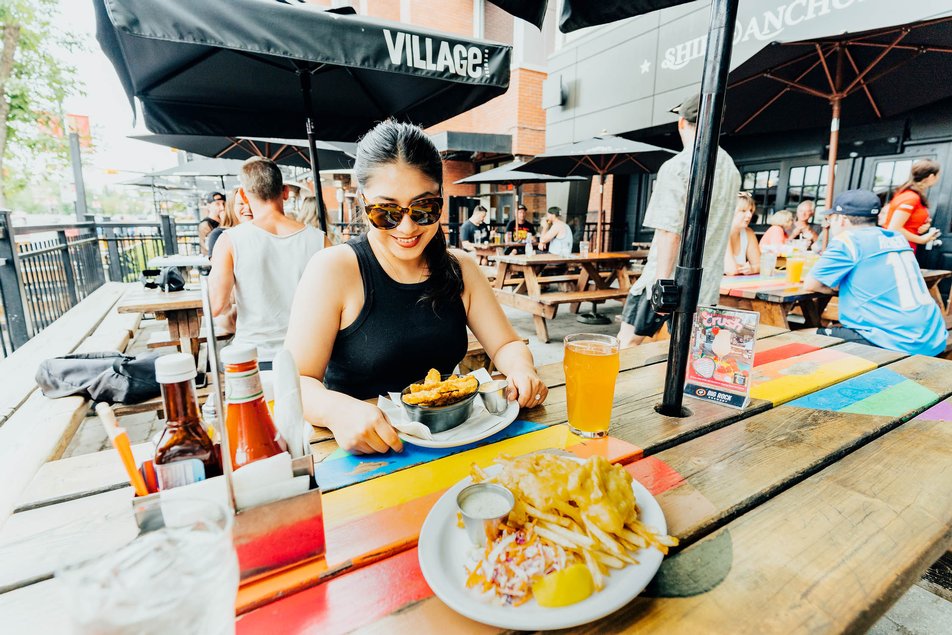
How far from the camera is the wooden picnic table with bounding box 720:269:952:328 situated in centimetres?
329

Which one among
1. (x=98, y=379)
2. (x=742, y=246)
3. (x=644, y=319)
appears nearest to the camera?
(x=98, y=379)

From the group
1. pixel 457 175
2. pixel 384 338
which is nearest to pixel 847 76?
pixel 384 338

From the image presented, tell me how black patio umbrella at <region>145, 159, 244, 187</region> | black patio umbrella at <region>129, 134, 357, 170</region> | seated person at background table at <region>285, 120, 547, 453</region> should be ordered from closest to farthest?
1. seated person at background table at <region>285, 120, 547, 453</region>
2. black patio umbrella at <region>129, 134, 357, 170</region>
3. black patio umbrella at <region>145, 159, 244, 187</region>

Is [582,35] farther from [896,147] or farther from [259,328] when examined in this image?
[259,328]

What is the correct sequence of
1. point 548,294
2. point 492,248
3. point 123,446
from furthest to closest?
point 492,248, point 548,294, point 123,446

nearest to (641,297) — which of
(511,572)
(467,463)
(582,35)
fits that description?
(467,463)

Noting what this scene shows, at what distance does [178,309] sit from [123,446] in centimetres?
343

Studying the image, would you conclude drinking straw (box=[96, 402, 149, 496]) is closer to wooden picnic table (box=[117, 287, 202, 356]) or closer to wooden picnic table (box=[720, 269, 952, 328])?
wooden picnic table (box=[117, 287, 202, 356])

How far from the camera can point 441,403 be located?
3.58 feet

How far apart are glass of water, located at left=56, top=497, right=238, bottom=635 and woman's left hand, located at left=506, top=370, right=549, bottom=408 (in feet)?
2.80

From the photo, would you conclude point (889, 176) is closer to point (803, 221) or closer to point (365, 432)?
point (803, 221)

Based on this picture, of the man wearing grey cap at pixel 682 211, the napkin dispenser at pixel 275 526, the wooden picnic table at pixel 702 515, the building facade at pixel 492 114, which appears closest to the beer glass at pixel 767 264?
the man wearing grey cap at pixel 682 211

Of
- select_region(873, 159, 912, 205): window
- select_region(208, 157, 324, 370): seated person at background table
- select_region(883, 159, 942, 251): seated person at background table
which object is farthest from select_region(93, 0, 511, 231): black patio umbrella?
select_region(873, 159, 912, 205): window

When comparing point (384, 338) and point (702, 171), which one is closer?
point (702, 171)
